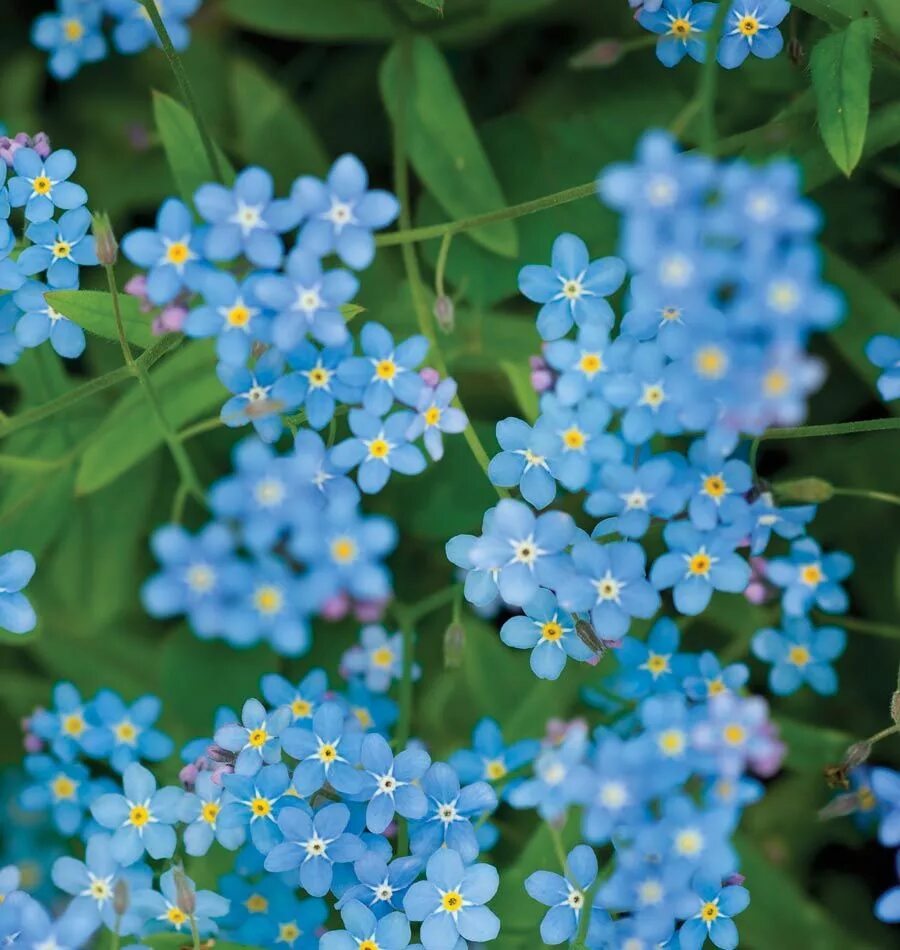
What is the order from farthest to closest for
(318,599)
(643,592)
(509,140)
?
1. (509,140)
2. (643,592)
3. (318,599)

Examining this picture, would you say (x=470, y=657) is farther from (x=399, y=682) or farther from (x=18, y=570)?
(x=18, y=570)

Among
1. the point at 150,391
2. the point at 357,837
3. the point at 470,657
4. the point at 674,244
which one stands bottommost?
the point at 470,657

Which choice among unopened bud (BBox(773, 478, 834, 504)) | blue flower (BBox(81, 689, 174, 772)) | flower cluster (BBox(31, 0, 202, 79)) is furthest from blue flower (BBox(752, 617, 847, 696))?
flower cluster (BBox(31, 0, 202, 79))

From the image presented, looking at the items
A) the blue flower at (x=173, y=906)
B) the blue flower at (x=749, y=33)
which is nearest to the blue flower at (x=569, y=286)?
the blue flower at (x=749, y=33)

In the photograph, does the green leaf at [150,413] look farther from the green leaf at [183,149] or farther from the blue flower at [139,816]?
the blue flower at [139,816]

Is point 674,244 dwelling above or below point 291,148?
above

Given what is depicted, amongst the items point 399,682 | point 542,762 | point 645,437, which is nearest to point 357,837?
point 542,762
